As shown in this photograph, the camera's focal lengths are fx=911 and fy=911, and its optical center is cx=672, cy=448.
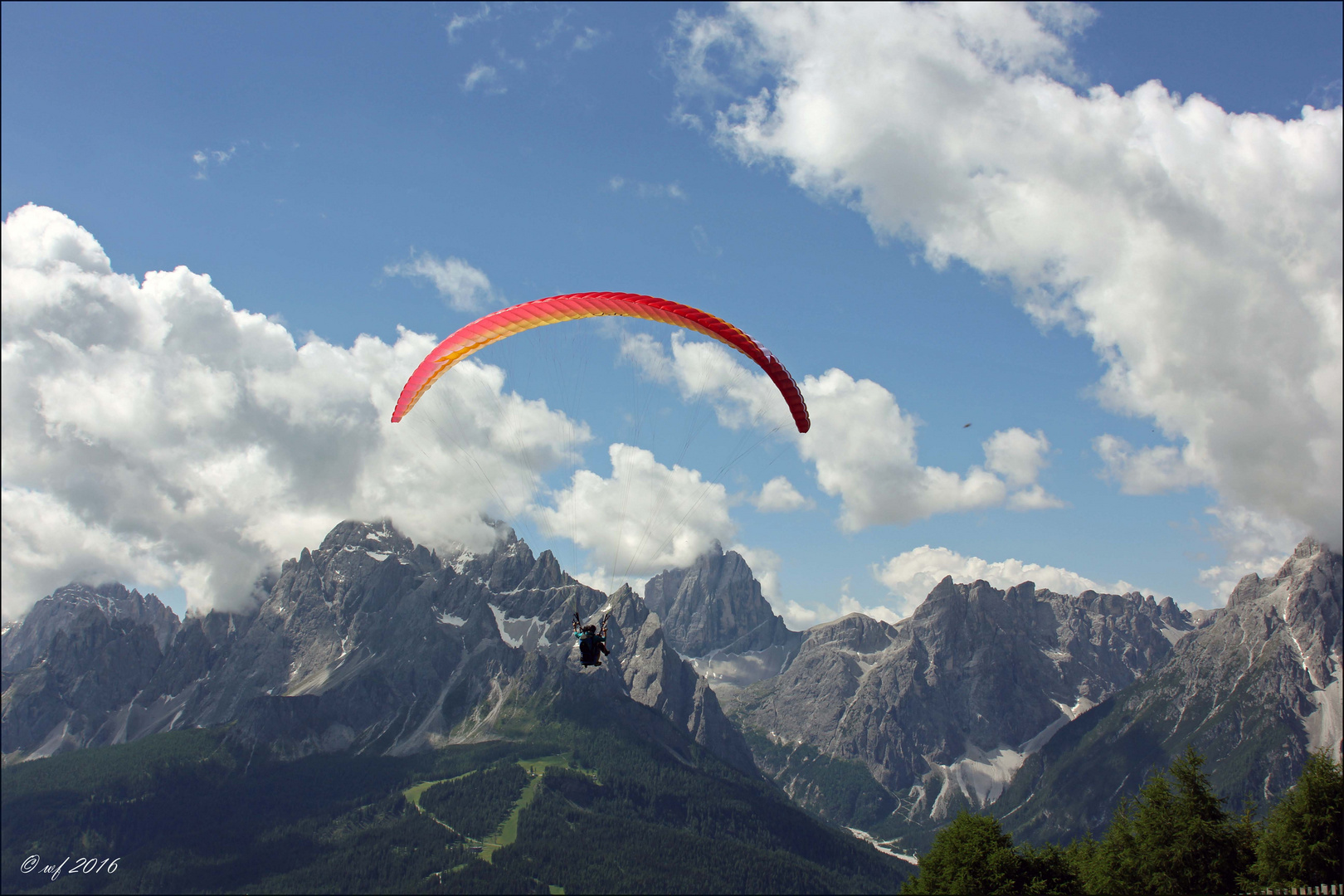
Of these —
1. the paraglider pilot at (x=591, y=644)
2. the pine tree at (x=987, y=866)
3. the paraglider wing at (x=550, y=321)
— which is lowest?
the pine tree at (x=987, y=866)

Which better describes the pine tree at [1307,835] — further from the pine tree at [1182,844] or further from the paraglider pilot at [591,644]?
the paraglider pilot at [591,644]

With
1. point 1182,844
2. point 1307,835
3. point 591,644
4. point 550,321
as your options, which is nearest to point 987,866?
point 1182,844

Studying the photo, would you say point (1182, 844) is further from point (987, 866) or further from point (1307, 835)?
point (987, 866)

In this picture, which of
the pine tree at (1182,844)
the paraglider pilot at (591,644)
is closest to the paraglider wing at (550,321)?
the paraglider pilot at (591,644)

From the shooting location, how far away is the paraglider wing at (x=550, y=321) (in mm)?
39469

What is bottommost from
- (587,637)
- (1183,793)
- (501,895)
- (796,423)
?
(501,895)

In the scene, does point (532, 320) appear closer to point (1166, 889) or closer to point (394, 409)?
point (394, 409)

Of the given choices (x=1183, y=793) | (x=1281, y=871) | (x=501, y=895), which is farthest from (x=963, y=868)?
(x=501, y=895)

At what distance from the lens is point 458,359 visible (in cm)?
3975

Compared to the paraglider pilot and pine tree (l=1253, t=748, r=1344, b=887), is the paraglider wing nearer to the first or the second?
the paraglider pilot

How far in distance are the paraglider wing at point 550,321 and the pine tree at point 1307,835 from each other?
110 feet

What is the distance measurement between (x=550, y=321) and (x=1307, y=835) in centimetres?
4166

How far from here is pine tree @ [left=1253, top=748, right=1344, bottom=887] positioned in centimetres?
4084

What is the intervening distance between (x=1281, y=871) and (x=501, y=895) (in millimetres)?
188045
